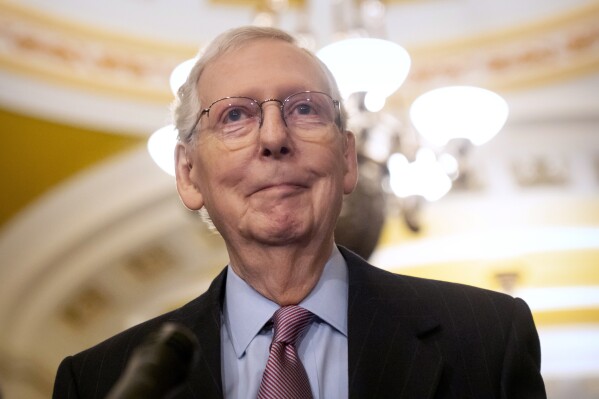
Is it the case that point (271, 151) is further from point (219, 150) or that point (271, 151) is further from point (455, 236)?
point (455, 236)

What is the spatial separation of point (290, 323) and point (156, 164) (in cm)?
656

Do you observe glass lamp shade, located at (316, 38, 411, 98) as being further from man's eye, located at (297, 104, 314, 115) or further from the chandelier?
man's eye, located at (297, 104, 314, 115)

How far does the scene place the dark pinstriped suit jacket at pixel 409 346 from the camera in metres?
1.62

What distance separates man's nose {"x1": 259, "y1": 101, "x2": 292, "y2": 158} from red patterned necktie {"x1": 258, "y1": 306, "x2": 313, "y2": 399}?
274mm

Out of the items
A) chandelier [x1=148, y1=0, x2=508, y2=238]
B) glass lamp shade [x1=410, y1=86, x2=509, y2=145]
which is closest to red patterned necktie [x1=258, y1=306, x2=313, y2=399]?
chandelier [x1=148, y1=0, x2=508, y2=238]

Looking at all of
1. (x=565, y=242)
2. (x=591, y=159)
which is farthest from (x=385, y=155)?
(x=565, y=242)

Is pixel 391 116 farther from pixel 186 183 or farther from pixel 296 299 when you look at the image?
pixel 296 299

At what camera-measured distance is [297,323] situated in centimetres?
172

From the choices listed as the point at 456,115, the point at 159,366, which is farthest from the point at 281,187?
the point at 456,115

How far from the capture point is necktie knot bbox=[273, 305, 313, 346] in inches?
67.1

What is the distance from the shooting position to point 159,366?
1.18m

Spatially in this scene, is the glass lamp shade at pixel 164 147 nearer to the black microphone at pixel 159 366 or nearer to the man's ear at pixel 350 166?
the man's ear at pixel 350 166

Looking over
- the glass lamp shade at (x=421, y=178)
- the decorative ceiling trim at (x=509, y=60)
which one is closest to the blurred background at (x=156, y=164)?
the decorative ceiling trim at (x=509, y=60)

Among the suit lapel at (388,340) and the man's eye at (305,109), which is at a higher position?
the man's eye at (305,109)
